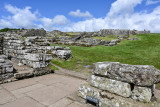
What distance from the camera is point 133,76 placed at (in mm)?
2793

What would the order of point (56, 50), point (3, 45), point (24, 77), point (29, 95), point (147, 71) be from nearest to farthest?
point (147, 71)
point (29, 95)
point (24, 77)
point (3, 45)
point (56, 50)

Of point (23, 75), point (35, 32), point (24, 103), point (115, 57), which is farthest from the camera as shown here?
point (35, 32)

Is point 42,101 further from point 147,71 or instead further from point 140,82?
point 147,71

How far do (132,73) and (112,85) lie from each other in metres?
0.70

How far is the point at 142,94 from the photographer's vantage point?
2.78 meters

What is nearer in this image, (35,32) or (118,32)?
(35,32)

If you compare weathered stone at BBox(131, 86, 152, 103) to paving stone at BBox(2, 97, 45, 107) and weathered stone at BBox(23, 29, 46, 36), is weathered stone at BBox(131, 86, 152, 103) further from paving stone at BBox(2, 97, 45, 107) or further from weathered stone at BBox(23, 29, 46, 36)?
weathered stone at BBox(23, 29, 46, 36)

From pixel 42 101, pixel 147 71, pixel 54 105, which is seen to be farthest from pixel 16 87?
pixel 147 71

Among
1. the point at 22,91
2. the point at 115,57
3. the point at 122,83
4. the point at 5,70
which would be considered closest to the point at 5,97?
the point at 22,91

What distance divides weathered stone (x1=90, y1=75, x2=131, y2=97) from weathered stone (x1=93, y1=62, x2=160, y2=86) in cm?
14

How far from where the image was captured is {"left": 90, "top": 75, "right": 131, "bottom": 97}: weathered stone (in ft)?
9.62

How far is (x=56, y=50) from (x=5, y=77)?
22.7ft

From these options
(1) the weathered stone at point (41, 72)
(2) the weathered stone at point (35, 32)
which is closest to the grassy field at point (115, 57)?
(1) the weathered stone at point (41, 72)

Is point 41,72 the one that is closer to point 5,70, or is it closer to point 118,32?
point 5,70
